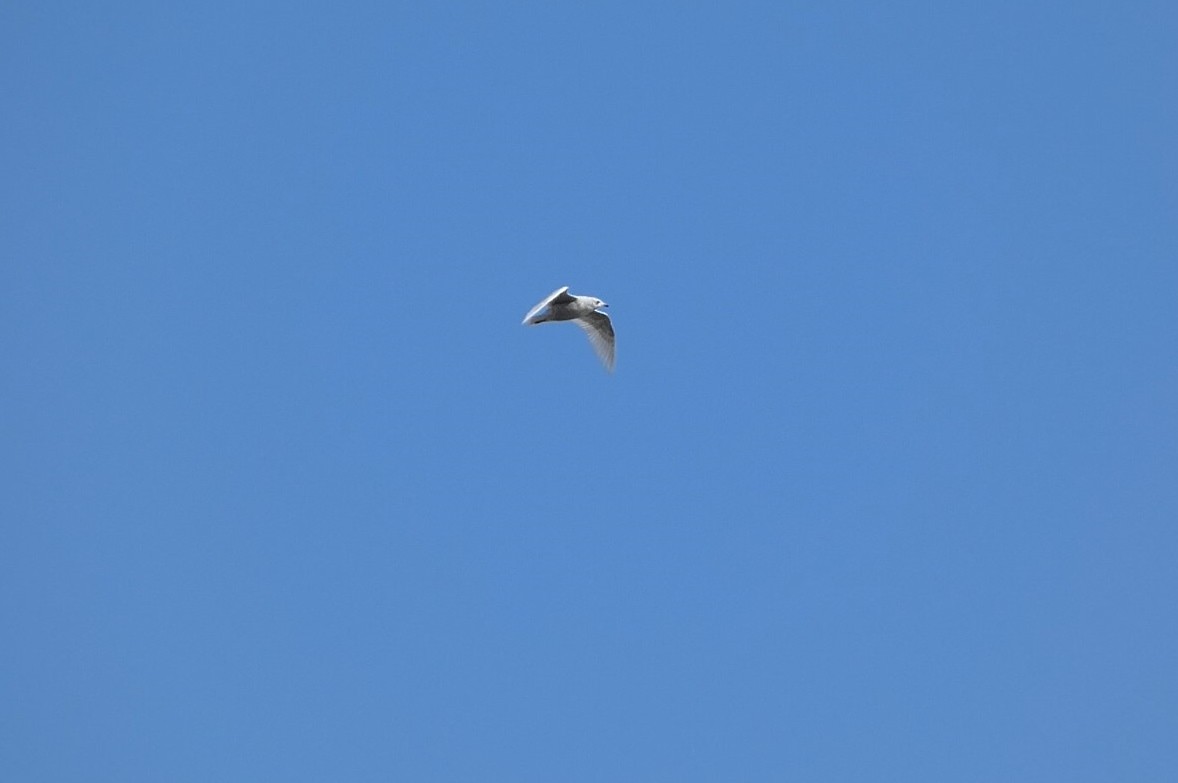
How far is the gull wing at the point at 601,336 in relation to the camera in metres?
34.9

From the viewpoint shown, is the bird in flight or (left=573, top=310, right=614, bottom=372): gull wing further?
(left=573, top=310, right=614, bottom=372): gull wing

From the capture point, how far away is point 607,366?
3488cm

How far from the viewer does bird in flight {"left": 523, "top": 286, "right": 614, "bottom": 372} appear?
3306 centimetres

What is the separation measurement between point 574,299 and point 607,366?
199cm

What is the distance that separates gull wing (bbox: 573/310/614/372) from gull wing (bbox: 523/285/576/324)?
1438 millimetres

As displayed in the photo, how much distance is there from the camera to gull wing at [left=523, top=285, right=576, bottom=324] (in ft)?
103

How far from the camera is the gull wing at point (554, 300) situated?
31.3 meters

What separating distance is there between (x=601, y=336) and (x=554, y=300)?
2090 millimetres

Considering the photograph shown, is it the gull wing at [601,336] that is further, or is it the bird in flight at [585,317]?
the gull wing at [601,336]

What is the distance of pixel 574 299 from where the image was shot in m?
33.6

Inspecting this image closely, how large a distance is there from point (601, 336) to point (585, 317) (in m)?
0.61

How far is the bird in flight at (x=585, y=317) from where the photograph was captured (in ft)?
108

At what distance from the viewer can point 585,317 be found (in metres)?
34.8

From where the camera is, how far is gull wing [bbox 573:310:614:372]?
3491 centimetres
